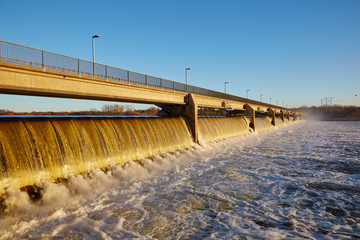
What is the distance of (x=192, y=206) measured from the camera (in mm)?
10547

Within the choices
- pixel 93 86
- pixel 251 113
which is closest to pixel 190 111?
pixel 93 86

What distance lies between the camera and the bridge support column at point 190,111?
27.8 metres

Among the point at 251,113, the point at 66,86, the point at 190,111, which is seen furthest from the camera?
the point at 251,113

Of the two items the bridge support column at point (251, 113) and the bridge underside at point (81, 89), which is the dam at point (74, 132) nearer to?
the bridge underside at point (81, 89)

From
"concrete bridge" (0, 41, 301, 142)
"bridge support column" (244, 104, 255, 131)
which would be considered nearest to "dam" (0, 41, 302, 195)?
"concrete bridge" (0, 41, 301, 142)

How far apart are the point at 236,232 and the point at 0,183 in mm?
10249

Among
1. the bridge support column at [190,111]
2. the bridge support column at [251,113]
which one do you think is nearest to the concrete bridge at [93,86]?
the bridge support column at [190,111]

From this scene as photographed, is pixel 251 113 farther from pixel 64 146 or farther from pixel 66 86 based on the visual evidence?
pixel 64 146

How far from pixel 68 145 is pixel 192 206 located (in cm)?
825

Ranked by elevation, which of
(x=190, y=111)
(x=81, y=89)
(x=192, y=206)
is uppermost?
(x=81, y=89)

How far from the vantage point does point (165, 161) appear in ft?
63.0

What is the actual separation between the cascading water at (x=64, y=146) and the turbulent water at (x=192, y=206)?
2.74ft

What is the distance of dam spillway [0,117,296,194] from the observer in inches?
432

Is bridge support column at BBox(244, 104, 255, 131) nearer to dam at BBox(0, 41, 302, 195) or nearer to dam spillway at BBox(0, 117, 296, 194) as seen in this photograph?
dam at BBox(0, 41, 302, 195)
